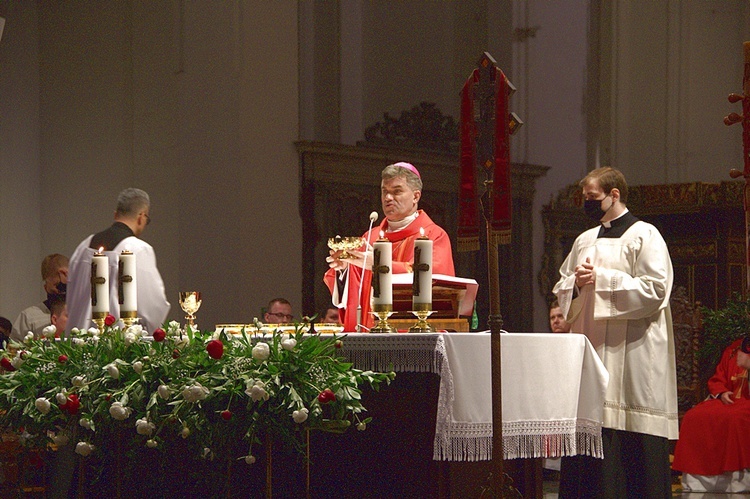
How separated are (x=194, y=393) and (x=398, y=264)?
7.10 ft

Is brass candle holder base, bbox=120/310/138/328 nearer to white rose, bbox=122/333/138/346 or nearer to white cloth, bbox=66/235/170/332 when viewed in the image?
white cloth, bbox=66/235/170/332

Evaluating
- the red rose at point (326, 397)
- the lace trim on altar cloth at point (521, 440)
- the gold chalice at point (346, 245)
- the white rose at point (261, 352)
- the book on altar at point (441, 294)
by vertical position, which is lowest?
the lace trim on altar cloth at point (521, 440)

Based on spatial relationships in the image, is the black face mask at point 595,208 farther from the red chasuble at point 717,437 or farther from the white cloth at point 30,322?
the white cloth at point 30,322

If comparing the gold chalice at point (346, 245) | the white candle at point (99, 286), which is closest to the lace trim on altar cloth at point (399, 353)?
the gold chalice at point (346, 245)

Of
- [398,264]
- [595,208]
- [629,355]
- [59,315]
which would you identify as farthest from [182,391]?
[59,315]

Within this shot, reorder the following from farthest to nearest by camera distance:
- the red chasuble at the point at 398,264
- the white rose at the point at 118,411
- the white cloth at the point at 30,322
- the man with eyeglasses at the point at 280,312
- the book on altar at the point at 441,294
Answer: the man with eyeglasses at the point at 280,312 < the white cloth at the point at 30,322 < the red chasuble at the point at 398,264 < the book on altar at the point at 441,294 < the white rose at the point at 118,411

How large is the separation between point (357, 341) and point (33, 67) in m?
8.11

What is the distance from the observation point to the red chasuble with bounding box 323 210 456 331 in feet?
18.2

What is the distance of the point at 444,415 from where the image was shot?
174 inches

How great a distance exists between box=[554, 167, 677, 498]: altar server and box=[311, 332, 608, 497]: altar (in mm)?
1172

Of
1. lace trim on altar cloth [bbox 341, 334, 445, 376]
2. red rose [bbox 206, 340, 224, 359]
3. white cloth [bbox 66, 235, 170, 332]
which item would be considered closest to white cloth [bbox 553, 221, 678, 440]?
lace trim on altar cloth [bbox 341, 334, 445, 376]

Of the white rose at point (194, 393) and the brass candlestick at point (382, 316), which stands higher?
the brass candlestick at point (382, 316)

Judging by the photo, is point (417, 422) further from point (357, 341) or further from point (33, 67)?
point (33, 67)

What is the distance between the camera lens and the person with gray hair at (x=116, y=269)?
20.3 feet
